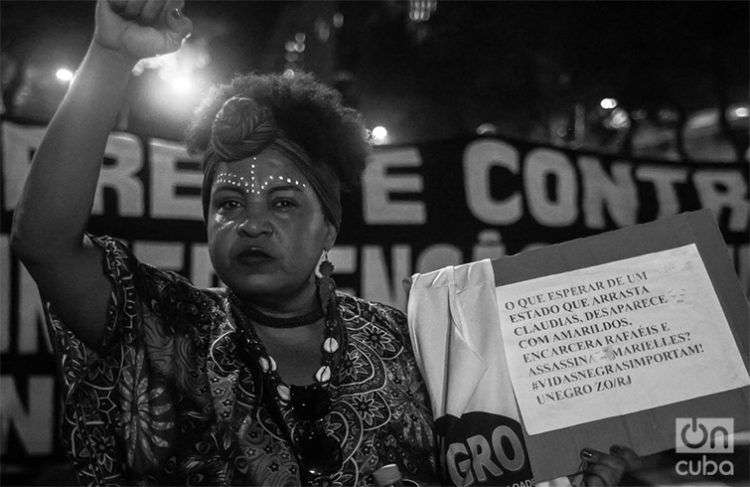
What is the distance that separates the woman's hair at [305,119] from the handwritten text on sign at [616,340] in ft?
1.38

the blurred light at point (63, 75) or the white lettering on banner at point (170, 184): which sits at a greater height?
the blurred light at point (63, 75)

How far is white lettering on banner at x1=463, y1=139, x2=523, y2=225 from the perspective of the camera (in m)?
2.97

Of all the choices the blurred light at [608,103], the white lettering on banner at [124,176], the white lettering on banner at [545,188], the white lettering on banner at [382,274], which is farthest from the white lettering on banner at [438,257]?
the blurred light at [608,103]

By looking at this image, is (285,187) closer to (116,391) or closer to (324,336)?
(324,336)

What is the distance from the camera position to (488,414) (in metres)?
1.30

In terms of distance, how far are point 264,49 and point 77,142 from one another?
4.03m

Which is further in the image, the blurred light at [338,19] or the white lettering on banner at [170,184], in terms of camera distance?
the blurred light at [338,19]

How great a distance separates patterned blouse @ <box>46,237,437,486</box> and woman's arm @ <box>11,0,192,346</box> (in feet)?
0.34

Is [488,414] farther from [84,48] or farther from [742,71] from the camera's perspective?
[742,71]

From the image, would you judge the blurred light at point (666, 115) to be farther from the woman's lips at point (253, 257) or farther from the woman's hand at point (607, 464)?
the woman's lips at point (253, 257)

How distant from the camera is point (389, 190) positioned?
2904 mm

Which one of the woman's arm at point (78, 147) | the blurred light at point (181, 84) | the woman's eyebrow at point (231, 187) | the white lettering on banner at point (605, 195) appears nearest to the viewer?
→ the woman's arm at point (78, 147)

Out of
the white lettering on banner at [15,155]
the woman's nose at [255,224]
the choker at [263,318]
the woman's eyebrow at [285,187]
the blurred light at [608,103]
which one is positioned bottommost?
the choker at [263,318]

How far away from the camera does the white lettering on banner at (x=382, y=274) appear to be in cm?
283
